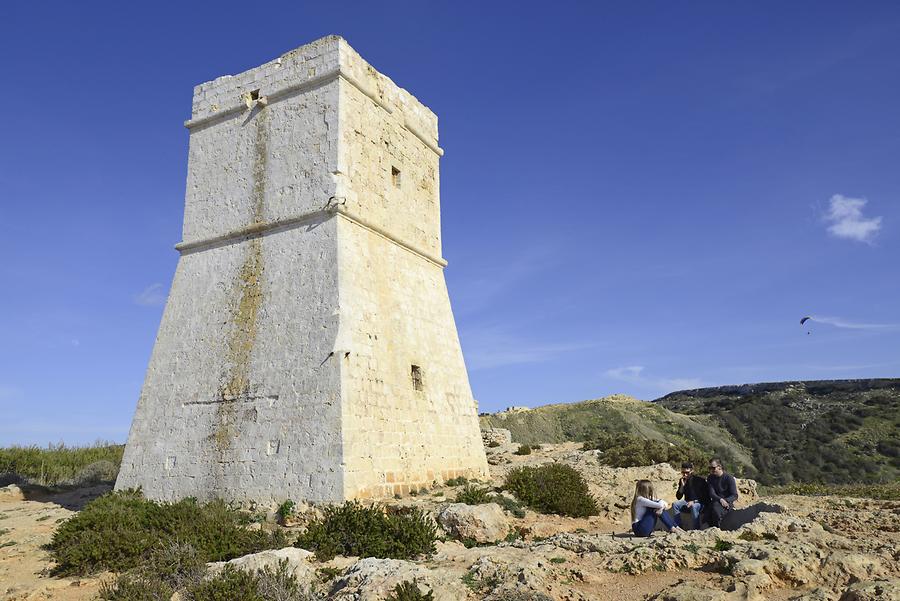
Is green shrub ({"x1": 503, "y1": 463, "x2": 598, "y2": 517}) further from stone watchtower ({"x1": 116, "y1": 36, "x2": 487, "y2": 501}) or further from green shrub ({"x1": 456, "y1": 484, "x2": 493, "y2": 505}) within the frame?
stone watchtower ({"x1": 116, "y1": 36, "x2": 487, "y2": 501})

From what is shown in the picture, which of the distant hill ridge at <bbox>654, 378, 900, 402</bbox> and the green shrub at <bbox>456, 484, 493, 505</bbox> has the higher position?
the distant hill ridge at <bbox>654, 378, 900, 402</bbox>

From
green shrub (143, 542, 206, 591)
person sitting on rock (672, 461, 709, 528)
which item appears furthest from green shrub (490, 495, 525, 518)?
green shrub (143, 542, 206, 591)

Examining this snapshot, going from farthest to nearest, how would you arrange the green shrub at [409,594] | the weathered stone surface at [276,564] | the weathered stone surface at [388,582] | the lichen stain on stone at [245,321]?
the lichen stain on stone at [245,321] < the weathered stone surface at [276,564] < the weathered stone surface at [388,582] < the green shrub at [409,594]

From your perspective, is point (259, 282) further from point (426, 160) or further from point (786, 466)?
point (786, 466)

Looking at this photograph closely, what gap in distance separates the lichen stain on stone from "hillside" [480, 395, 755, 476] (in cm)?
1883

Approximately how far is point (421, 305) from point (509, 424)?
20.9 meters

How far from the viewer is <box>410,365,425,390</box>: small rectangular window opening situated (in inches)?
490

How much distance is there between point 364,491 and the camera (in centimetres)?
1001

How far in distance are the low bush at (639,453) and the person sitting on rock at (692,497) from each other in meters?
8.17

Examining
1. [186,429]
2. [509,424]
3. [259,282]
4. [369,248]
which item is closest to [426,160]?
[369,248]

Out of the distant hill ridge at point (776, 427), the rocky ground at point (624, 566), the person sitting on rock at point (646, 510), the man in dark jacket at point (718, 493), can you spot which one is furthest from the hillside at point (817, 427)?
the person sitting on rock at point (646, 510)

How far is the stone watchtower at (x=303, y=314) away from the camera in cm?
1053

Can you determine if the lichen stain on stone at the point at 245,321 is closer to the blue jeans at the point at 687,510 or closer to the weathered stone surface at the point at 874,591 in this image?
the blue jeans at the point at 687,510

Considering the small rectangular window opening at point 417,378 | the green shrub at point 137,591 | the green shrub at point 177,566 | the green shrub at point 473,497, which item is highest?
the small rectangular window opening at point 417,378
